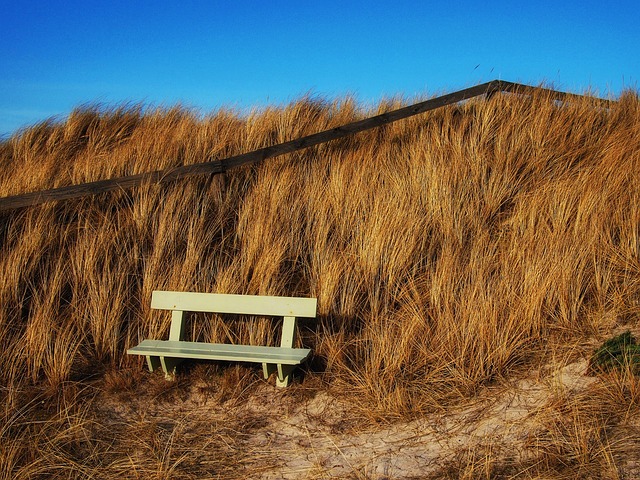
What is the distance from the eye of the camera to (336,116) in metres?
7.82

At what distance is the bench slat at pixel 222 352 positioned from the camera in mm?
3871

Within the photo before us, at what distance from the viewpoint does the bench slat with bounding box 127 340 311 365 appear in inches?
152

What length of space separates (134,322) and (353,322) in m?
1.66

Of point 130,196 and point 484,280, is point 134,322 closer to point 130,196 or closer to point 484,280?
point 130,196

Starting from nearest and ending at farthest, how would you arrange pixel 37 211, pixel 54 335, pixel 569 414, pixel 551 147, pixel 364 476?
pixel 364 476
pixel 569 414
pixel 54 335
pixel 37 211
pixel 551 147

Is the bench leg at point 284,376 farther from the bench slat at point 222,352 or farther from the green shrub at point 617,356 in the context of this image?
the green shrub at point 617,356

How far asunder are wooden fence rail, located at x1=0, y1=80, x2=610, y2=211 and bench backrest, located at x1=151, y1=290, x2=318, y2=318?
59.7 inches

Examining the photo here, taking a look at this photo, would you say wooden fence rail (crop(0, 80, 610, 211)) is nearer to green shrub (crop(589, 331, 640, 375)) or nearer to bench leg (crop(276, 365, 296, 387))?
bench leg (crop(276, 365, 296, 387))

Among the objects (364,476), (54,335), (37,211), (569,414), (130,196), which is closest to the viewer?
(364,476)

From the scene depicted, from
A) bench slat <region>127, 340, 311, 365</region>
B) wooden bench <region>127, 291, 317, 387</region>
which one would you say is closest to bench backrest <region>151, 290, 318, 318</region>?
wooden bench <region>127, 291, 317, 387</region>

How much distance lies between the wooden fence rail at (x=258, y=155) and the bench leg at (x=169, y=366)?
75.4 inches

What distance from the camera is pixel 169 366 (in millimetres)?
4215

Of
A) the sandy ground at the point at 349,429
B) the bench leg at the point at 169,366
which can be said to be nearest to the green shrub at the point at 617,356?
the sandy ground at the point at 349,429

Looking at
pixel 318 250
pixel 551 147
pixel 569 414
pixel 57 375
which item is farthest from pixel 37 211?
pixel 551 147
